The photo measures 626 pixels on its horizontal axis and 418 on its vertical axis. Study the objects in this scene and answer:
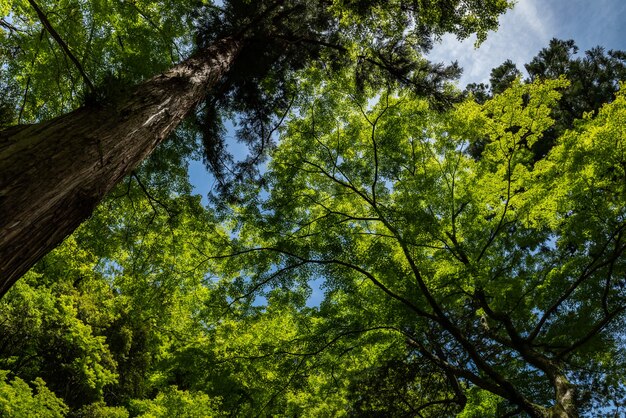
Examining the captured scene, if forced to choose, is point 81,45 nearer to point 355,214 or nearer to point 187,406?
point 355,214

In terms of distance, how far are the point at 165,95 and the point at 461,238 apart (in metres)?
6.96

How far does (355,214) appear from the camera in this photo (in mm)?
8953

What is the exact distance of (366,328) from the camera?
22.8 ft

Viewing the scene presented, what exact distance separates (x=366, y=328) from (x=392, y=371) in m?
2.00

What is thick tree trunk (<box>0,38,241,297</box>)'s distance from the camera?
1646mm

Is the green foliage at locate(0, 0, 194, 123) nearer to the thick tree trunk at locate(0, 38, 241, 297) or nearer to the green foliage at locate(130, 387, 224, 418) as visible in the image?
the thick tree trunk at locate(0, 38, 241, 297)

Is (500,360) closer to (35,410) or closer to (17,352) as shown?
(35,410)

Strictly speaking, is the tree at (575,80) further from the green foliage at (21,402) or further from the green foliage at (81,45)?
the green foliage at (21,402)

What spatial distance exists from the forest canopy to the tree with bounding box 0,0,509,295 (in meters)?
0.06

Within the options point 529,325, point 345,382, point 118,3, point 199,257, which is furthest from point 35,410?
point 529,325

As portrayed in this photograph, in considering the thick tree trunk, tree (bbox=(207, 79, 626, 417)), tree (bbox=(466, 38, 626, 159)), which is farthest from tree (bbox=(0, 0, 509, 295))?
tree (bbox=(466, 38, 626, 159))

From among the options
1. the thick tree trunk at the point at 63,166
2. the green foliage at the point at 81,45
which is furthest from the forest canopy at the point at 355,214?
the thick tree trunk at the point at 63,166

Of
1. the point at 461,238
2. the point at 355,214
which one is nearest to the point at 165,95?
the point at 355,214

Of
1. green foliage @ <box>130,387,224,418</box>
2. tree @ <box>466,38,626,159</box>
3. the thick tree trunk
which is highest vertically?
tree @ <box>466,38,626,159</box>
